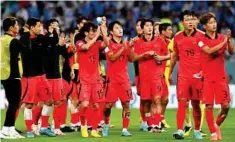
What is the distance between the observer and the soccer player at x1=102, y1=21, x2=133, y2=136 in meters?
15.7

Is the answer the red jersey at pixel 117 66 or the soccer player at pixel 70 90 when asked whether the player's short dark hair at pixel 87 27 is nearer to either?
the red jersey at pixel 117 66

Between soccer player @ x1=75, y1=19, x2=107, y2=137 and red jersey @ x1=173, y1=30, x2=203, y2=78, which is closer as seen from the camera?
red jersey @ x1=173, y1=30, x2=203, y2=78

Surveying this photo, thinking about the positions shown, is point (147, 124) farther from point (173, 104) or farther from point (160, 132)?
point (173, 104)

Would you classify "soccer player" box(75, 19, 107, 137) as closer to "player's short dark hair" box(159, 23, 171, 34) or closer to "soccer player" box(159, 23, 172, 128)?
"soccer player" box(159, 23, 172, 128)

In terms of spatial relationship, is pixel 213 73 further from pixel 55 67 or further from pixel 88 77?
pixel 55 67

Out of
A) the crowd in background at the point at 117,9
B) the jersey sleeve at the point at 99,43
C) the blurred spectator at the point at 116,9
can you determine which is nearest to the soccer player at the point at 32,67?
the jersey sleeve at the point at 99,43

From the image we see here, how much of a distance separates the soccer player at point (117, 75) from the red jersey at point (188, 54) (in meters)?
1.39

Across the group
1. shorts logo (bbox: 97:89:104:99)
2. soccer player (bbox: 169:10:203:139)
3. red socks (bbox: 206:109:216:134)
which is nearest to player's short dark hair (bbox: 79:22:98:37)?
shorts logo (bbox: 97:89:104:99)

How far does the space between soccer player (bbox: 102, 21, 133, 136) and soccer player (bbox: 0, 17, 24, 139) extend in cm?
178

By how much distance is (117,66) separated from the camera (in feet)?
52.4

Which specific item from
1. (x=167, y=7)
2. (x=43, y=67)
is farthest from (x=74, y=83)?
(x=167, y=7)

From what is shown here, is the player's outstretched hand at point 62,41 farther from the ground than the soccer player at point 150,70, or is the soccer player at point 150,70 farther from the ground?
the player's outstretched hand at point 62,41

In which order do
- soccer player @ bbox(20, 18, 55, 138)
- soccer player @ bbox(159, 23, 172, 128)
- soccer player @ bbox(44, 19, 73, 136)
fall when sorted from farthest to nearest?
soccer player @ bbox(159, 23, 172, 128) → soccer player @ bbox(44, 19, 73, 136) → soccer player @ bbox(20, 18, 55, 138)

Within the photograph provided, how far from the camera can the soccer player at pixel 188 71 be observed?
1459 cm
